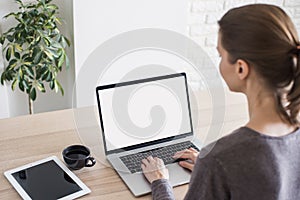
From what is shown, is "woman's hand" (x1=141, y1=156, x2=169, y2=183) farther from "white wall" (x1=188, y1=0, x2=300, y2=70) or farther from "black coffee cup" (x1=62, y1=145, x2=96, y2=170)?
"white wall" (x1=188, y1=0, x2=300, y2=70)

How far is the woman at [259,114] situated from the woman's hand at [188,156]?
1.27 feet

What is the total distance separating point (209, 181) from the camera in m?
0.97

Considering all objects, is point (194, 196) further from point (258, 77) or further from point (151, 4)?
point (151, 4)

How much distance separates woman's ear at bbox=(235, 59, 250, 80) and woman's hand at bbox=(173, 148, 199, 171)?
480 millimetres

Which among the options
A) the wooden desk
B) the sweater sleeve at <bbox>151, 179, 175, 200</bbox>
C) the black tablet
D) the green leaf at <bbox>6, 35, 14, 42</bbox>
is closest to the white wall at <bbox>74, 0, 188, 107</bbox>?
the green leaf at <bbox>6, 35, 14, 42</bbox>

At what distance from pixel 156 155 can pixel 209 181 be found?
1.57ft

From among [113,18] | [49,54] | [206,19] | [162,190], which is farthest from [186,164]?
[206,19]

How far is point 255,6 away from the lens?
3.14 feet

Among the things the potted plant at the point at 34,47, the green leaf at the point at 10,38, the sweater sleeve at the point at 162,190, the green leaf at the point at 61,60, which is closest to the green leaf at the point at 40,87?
the potted plant at the point at 34,47

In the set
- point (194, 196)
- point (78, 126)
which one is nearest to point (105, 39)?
point (78, 126)

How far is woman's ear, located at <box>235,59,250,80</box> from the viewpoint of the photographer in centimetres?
96

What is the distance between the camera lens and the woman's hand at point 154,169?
132cm

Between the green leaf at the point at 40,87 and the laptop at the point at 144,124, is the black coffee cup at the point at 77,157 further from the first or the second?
the green leaf at the point at 40,87

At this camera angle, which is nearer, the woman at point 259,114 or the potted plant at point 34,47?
the woman at point 259,114
